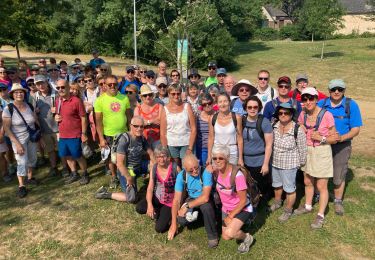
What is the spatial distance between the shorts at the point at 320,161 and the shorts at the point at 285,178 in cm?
28

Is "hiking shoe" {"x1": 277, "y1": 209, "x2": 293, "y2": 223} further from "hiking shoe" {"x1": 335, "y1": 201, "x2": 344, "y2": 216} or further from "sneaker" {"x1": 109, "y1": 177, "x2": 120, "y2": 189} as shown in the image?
"sneaker" {"x1": 109, "y1": 177, "x2": 120, "y2": 189}

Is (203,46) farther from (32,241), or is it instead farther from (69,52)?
(32,241)

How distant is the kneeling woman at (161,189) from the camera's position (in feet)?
16.0

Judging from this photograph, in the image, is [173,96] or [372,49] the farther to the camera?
[372,49]

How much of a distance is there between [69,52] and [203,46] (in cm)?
1579

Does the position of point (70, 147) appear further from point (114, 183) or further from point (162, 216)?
point (162, 216)

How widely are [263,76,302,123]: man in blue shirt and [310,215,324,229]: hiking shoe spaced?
1.60 meters

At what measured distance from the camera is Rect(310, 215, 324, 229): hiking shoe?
509cm

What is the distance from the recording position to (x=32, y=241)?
5.05 m

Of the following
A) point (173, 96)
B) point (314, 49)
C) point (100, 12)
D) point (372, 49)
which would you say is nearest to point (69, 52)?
point (100, 12)

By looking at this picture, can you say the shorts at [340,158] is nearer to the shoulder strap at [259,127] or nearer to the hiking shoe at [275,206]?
the hiking shoe at [275,206]

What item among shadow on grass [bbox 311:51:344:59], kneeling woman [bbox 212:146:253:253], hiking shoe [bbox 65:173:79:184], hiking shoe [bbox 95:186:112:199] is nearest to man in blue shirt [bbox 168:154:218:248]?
kneeling woman [bbox 212:146:253:253]

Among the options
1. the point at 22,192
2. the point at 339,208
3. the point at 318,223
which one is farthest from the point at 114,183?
the point at 339,208

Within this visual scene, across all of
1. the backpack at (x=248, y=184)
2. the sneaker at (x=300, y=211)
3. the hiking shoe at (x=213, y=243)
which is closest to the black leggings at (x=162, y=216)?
the hiking shoe at (x=213, y=243)
